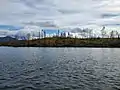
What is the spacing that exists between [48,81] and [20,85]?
5.76 metres

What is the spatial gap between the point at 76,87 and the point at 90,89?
247 cm

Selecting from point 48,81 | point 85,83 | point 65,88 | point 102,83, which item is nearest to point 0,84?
point 48,81

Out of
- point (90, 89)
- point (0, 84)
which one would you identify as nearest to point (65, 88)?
point (90, 89)

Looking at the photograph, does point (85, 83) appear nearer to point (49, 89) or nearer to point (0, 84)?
point (49, 89)

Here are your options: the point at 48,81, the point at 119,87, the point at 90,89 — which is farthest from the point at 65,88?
the point at 119,87

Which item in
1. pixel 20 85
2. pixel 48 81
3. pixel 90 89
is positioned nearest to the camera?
pixel 90 89

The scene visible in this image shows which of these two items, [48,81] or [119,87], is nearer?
[119,87]

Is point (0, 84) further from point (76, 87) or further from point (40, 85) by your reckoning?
point (76, 87)

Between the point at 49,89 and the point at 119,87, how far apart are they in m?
11.0

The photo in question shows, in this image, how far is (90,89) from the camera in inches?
1213

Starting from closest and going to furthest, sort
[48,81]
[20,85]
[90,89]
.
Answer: [90,89], [20,85], [48,81]

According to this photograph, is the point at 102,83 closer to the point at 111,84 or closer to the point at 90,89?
the point at 111,84

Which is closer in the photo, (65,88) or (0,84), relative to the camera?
(65,88)

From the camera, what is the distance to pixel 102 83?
34906mm
